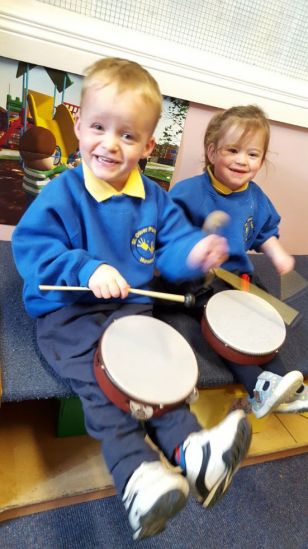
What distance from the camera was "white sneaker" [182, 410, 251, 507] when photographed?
2.50 feet

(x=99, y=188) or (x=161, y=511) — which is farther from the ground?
(x=99, y=188)

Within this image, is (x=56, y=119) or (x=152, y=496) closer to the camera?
(x=152, y=496)

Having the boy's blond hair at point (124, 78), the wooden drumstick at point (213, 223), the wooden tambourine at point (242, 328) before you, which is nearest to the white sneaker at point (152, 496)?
the wooden tambourine at point (242, 328)

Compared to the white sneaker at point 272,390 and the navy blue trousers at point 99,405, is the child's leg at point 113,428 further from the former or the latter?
the white sneaker at point 272,390

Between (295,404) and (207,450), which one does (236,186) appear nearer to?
(295,404)

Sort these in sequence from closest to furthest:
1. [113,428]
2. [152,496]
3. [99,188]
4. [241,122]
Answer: [152,496]
[113,428]
[99,188]
[241,122]

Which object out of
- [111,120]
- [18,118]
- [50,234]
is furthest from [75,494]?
[18,118]

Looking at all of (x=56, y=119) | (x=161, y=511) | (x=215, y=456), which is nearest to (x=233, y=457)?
(x=215, y=456)

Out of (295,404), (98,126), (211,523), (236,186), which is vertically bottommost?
(211,523)

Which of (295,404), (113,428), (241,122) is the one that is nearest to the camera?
(113,428)

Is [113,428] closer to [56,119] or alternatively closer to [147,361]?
[147,361]

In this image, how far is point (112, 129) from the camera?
0.87 meters

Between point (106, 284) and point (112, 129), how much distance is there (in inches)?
13.3

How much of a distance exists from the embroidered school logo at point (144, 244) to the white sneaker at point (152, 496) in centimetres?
49
